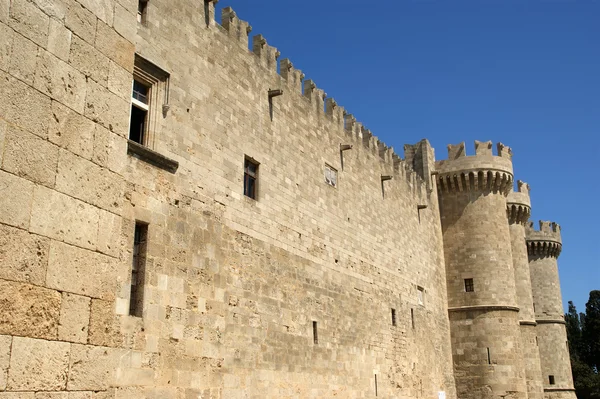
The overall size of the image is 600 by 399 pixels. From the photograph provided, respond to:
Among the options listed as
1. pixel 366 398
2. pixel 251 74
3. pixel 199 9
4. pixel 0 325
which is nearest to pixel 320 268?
pixel 366 398

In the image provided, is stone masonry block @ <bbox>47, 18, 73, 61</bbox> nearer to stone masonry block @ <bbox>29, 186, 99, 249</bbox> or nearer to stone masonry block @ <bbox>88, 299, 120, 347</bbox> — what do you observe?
stone masonry block @ <bbox>29, 186, 99, 249</bbox>

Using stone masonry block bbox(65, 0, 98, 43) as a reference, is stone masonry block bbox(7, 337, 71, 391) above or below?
below

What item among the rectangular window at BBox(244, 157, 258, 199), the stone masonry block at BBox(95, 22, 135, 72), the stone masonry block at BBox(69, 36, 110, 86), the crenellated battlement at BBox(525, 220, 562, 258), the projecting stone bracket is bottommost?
the stone masonry block at BBox(69, 36, 110, 86)

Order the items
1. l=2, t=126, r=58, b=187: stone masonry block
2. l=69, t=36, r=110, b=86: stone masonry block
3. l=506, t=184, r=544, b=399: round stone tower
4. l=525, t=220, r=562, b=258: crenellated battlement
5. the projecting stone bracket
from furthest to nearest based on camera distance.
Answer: l=525, t=220, r=562, b=258: crenellated battlement
l=506, t=184, r=544, b=399: round stone tower
the projecting stone bracket
l=69, t=36, r=110, b=86: stone masonry block
l=2, t=126, r=58, b=187: stone masonry block

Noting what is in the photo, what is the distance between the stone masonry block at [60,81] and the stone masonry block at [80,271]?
33.8 inches

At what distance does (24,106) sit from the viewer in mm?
3340

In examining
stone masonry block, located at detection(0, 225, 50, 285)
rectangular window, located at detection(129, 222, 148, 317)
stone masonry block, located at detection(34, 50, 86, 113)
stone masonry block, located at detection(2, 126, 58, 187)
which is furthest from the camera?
rectangular window, located at detection(129, 222, 148, 317)

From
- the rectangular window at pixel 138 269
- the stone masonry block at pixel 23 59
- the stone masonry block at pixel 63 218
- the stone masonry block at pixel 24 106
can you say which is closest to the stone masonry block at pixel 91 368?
the stone masonry block at pixel 63 218

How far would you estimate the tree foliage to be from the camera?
41.9 meters

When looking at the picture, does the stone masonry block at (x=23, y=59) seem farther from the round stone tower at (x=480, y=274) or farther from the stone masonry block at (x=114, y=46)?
the round stone tower at (x=480, y=274)

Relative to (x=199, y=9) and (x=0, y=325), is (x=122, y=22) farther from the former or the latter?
(x=199, y=9)

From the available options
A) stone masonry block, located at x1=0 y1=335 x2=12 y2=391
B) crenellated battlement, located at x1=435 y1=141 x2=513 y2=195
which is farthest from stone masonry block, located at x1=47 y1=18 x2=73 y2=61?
crenellated battlement, located at x1=435 y1=141 x2=513 y2=195

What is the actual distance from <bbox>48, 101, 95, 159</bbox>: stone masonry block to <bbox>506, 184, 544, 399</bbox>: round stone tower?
21.7 metres

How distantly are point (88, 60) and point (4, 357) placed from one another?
1.83 m
